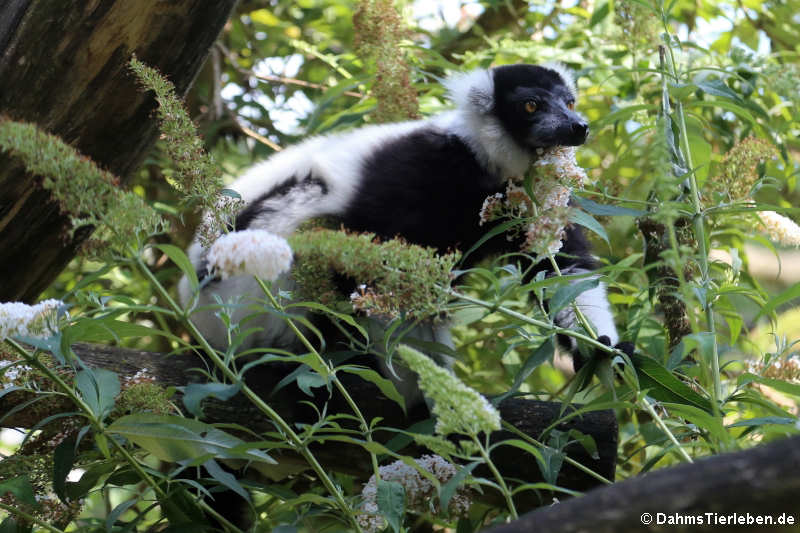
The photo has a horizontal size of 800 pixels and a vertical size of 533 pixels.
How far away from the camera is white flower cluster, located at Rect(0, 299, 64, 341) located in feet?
6.11

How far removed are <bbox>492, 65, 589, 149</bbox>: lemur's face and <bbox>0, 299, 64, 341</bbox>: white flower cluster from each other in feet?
7.24

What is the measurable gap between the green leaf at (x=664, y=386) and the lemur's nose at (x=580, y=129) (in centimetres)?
125

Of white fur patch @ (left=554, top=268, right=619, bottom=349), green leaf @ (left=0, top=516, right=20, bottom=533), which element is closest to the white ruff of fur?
white fur patch @ (left=554, top=268, right=619, bottom=349)

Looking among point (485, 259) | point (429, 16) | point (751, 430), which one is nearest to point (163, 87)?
point (751, 430)

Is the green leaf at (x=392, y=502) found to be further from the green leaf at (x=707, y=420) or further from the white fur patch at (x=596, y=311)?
the white fur patch at (x=596, y=311)

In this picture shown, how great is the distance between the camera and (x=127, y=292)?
454 cm

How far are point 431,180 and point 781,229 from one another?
5.13 ft

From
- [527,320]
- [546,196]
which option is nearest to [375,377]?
[527,320]

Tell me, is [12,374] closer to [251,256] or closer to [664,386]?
[251,256]

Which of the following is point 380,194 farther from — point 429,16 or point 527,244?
point 429,16

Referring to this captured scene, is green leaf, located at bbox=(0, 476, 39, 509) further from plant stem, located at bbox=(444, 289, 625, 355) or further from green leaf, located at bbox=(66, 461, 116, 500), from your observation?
plant stem, located at bbox=(444, 289, 625, 355)

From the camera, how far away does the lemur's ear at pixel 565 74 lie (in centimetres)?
388

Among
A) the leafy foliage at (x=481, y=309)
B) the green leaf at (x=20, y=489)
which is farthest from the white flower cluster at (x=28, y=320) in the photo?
the green leaf at (x=20, y=489)

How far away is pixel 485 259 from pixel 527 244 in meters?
1.73
